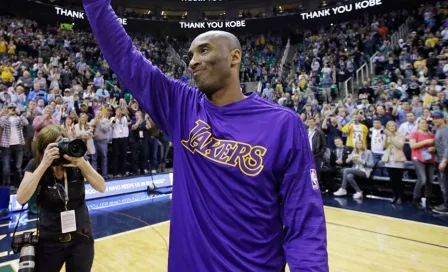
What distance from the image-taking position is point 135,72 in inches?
49.9

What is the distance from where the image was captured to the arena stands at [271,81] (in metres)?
7.76

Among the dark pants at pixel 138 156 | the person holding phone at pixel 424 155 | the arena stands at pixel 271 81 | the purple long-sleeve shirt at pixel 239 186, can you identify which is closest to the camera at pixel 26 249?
the purple long-sleeve shirt at pixel 239 186

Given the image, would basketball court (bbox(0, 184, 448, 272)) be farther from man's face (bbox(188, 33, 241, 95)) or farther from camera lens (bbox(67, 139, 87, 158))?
man's face (bbox(188, 33, 241, 95))

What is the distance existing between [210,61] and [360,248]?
4030 millimetres

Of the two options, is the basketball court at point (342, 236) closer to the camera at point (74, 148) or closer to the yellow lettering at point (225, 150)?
the camera at point (74, 148)

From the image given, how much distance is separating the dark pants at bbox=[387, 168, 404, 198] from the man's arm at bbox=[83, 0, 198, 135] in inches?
259

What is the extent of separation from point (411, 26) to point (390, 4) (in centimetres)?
374

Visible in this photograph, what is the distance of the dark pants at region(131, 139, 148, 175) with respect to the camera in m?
9.00

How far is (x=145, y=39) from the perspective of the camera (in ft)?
72.4

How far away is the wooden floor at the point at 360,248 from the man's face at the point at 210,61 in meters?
3.10

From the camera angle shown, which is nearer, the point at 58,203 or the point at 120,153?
the point at 58,203

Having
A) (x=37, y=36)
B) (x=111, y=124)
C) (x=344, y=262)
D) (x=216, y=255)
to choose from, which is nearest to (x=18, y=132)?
(x=111, y=124)

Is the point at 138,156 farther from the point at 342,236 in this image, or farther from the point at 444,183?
the point at 444,183

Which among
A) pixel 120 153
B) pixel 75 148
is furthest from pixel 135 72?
pixel 120 153
